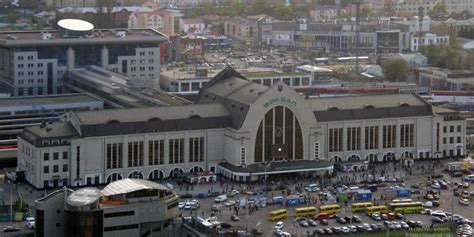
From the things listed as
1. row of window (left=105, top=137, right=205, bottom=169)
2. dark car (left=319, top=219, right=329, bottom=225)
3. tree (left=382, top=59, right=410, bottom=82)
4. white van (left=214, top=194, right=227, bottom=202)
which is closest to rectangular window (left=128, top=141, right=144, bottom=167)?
row of window (left=105, top=137, right=205, bottom=169)

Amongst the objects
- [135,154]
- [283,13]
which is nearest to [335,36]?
[283,13]

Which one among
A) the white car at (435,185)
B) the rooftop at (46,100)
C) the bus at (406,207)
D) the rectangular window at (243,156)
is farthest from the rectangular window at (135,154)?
the rooftop at (46,100)

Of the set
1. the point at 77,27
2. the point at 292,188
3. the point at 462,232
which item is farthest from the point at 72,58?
the point at 462,232

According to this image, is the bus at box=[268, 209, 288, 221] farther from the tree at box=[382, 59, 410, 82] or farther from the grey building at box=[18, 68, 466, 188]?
the tree at box=[382, 59, 410, 82]

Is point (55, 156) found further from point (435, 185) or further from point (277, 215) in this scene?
point (435, 185)

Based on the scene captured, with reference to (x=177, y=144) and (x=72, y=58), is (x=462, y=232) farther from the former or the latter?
(x=72, y=58)

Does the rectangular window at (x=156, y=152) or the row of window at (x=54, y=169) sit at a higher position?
the rectangular window at (x=156, y=152)

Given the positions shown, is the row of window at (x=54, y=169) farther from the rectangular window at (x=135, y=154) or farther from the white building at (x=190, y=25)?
the white building at (x=190, y=25)
